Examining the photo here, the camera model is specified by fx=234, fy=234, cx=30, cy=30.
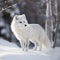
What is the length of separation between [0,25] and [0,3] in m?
3.00

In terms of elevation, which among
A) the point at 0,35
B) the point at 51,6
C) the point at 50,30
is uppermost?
the point at 51,6

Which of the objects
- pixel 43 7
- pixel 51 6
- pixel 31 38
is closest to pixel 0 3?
pixel 51 6

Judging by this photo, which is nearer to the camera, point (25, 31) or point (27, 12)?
point (25, 31)

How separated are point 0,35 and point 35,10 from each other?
1.56 m

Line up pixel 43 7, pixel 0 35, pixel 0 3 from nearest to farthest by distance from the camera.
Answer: pixel 0 3
pixel 43 7
pixel 0 35

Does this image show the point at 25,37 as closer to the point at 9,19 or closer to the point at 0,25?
the point at 9,19

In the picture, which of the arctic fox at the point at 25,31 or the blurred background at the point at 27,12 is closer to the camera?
the arctic fox at the point at 25,31

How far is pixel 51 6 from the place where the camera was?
5328mm

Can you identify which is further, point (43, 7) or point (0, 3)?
point (43, 7)

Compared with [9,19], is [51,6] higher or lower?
higher

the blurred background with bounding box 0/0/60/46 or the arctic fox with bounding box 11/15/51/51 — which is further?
the blurred background with bounding box 0/0/60/46

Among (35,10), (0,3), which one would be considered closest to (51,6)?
(0,3)

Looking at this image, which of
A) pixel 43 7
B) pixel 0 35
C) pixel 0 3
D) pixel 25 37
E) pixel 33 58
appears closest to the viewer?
pixel 33 58

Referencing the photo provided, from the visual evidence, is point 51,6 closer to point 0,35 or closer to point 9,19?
point 9,19
